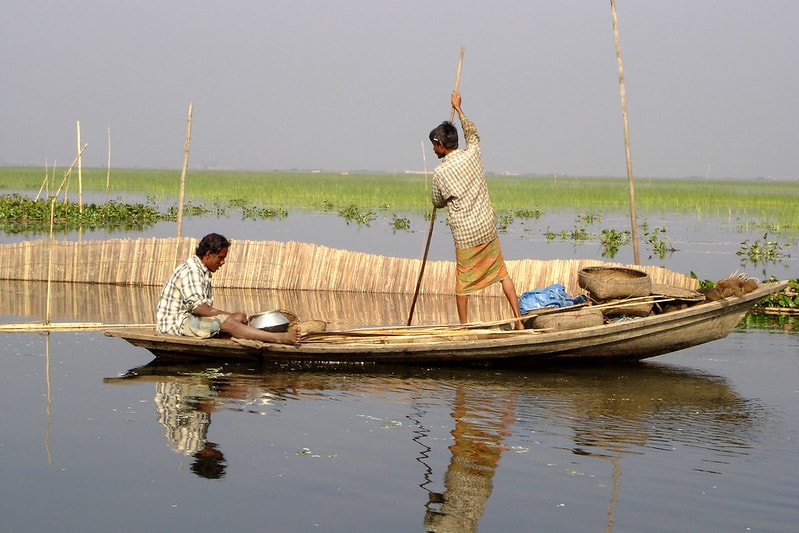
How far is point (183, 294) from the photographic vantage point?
251 inches

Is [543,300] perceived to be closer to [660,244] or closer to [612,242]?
[660,244]

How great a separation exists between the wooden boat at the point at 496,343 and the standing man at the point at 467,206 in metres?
0.37

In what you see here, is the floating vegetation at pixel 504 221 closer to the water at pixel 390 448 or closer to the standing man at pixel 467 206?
the standing man at pixel 467 206

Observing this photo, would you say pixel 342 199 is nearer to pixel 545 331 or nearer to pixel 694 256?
pixel 694 256

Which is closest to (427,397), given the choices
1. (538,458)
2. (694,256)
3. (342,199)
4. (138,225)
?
(538,458)

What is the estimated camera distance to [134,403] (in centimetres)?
562

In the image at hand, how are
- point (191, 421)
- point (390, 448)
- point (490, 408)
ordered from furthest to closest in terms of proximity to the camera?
point (490, 408) → point (191, 421) → point (390, 448)

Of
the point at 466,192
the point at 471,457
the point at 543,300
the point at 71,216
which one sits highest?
the point at 466,192

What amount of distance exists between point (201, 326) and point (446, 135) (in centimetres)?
200

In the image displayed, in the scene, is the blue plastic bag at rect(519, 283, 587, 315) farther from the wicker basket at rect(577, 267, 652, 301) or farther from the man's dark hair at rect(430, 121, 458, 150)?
the man's dark hair at rect(430, 121, 458, 150)

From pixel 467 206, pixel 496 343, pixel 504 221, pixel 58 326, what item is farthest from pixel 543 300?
pixel 504 221

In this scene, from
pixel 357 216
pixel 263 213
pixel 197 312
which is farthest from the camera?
pixel 263 213

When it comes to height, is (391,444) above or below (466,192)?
below

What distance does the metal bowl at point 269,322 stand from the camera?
6543 millimetres
